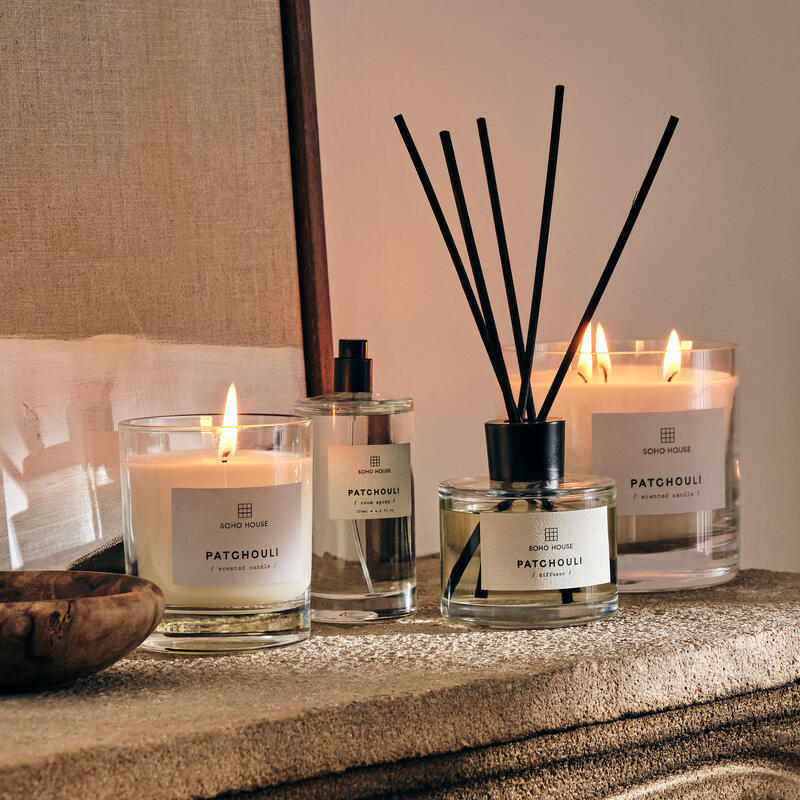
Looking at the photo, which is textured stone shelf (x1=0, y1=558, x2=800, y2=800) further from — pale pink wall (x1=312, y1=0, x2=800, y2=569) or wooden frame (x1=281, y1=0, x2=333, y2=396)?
pale pink wall (x1=312, y1=0, x2=800, y2=569)

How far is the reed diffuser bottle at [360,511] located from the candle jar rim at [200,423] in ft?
0.09

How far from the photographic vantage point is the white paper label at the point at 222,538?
46 centimetres

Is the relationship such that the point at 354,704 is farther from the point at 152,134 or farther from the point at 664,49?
the point at 664,49

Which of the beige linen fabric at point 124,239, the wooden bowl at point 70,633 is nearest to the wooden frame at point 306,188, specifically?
the beige linen fabric at point 124,239

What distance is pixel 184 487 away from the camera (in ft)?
1.52

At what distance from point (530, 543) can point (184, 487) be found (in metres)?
0.16

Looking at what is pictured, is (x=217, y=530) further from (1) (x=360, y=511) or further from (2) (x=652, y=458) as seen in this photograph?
(2) (x=652, y=458)

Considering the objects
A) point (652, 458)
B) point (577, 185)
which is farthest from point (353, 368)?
point (577, 185)

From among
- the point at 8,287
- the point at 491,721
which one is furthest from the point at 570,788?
the point at 8,287

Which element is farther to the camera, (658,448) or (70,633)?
(658,448)

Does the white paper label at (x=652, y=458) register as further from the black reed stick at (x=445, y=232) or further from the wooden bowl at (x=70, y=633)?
the wooden bowl at (x=70, y=633)

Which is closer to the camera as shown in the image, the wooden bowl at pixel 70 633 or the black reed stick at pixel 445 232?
the wooden bowl at pixel 70 633

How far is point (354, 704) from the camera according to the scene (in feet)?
1.25

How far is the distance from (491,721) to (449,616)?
0.12 metres
